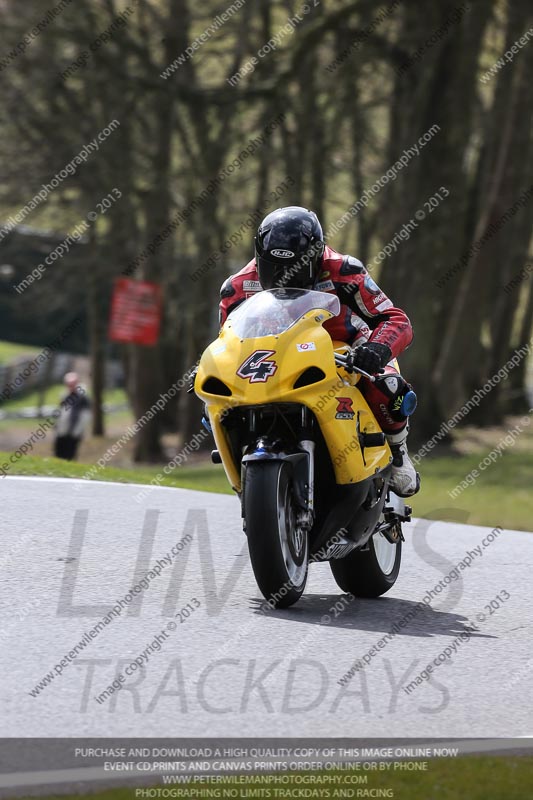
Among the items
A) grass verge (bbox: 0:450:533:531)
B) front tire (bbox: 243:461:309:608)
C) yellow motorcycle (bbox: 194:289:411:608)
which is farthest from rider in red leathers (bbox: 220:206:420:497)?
grass verge (bbox: 0:450:533:531)

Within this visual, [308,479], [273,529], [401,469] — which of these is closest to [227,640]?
[273,529]

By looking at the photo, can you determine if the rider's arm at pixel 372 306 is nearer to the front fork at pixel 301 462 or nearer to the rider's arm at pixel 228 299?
the rider's arm at pixel 228 299

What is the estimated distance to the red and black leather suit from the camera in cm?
711

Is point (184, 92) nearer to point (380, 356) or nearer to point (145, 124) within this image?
point (145, 124)

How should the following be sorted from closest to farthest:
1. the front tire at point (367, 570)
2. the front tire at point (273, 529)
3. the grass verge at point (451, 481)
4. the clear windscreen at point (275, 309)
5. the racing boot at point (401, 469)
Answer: the front tire at point (273, 529), the clear windscreen at point (275, 309), the front tire at point (367, 570), the racing boot at point (401, 469), the grass verge at point (451, 481)

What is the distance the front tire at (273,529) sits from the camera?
6.23 metres

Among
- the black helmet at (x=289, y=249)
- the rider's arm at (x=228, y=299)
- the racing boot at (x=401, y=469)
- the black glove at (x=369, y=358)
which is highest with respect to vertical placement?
the black helmet at (x=289, y=249)

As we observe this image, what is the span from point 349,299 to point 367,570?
1.38 m

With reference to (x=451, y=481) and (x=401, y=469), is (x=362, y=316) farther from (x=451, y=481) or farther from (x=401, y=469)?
(x=451, y=481)

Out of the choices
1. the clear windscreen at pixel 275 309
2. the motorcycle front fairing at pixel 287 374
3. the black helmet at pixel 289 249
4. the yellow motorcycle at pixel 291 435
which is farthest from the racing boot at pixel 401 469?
the black helmet at pixel 289 249

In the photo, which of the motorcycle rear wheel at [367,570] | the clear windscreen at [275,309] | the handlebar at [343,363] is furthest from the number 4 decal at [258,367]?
the motorcycle rear wheel at [367,570]

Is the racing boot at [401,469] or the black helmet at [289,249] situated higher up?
the black helmet at [289,249]

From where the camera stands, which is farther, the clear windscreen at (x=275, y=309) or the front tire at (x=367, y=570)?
the front tire at (x=367, y=570)

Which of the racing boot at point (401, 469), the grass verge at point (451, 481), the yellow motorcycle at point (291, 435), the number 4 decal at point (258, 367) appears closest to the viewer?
the yellow motorcycle at point (291, 435)
